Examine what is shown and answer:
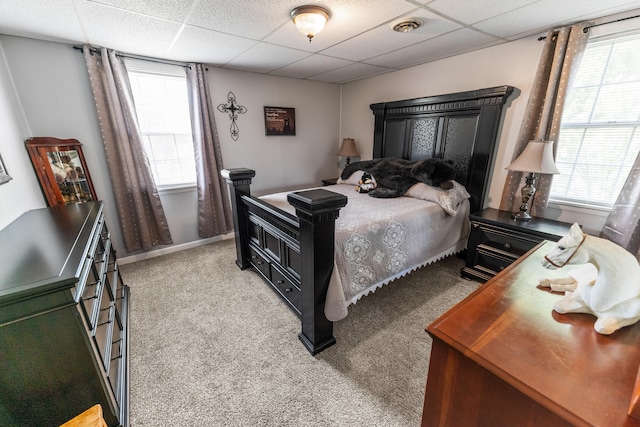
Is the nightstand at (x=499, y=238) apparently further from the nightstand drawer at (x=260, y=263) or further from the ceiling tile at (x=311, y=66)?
the ceiling tile at (x=311, y=66)

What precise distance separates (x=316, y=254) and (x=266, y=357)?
2.61ft

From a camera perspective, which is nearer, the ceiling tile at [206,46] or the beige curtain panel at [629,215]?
the beige curtain panel at [629,215]

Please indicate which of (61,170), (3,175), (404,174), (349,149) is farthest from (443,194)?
(61,170)

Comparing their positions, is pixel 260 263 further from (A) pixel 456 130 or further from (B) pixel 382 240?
(A) pixel 456 130

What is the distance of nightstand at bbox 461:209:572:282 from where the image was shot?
2.07 m

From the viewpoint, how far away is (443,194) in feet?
8.27

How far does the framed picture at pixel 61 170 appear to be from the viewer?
7.34 ft

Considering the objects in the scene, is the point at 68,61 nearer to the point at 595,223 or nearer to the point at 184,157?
the point at 184,157

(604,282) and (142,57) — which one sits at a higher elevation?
(142,57)

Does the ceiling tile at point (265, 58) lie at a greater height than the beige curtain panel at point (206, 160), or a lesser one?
greater

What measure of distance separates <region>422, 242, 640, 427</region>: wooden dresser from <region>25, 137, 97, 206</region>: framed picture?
3199mm

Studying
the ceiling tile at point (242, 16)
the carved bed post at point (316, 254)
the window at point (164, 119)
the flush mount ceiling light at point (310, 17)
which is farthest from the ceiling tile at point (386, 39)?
the window at point (164, 119)

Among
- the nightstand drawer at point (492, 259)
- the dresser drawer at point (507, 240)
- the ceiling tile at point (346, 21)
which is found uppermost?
the ceiling tile at point (346, 21)

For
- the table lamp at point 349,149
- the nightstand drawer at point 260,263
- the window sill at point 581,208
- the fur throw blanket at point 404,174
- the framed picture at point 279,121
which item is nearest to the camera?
→ the window sill at point 581,208
